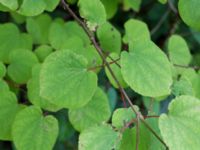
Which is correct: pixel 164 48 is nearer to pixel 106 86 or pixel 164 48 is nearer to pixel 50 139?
pixel 106 86

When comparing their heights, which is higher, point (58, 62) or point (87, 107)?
point (58, 62)

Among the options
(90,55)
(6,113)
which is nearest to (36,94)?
(6,113)

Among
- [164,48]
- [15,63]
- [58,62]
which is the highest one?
[58,62]

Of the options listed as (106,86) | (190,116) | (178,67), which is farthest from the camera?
(106,86)

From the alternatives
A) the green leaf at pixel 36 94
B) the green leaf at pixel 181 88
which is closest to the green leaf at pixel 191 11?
the green leaf at pixel 181 88

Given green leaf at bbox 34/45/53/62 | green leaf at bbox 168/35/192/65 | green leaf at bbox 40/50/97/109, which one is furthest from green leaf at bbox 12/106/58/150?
green leaf at bbox 168/35/192/65

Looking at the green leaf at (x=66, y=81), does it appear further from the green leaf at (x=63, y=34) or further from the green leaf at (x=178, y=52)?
the green leaf at (x=178, y=52)

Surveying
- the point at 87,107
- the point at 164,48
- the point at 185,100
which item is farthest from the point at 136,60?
the point at 164,48

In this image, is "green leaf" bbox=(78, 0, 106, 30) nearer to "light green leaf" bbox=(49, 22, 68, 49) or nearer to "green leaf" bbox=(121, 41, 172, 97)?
"green leaf" bbox=(121, 41, 172, 97)
